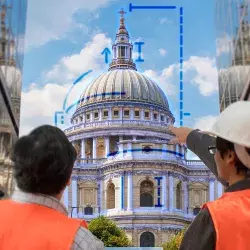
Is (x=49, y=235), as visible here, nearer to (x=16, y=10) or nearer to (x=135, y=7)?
(x=16, y=10)

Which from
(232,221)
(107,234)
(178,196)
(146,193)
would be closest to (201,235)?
(232,221)

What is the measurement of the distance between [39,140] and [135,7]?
168 ft

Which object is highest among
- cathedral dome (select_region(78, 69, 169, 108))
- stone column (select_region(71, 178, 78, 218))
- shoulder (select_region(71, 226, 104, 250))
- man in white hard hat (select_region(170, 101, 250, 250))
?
cathedral dome (select_region(78, 69, 169, 108))

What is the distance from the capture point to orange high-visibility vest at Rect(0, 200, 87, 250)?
301 centimetres

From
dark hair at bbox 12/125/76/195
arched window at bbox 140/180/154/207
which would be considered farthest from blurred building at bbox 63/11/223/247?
dark hair at bbox 12/125/76/195

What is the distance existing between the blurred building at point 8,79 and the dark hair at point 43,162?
36.8ft

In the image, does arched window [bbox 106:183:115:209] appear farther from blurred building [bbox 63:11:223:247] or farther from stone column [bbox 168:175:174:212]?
stone column [bbox 168:175:174:212]

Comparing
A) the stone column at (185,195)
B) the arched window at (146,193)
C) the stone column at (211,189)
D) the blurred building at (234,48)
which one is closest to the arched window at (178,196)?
the stone column at (185,195)

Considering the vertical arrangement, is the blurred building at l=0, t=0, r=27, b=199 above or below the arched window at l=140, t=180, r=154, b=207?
below

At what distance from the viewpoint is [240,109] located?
3293 mm

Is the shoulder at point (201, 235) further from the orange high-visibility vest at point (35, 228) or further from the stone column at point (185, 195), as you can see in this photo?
the stone column at point (185, 195)

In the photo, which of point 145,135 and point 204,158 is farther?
point 145,135

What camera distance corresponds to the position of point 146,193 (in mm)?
63125

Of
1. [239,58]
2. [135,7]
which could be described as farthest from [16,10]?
[135,7]
